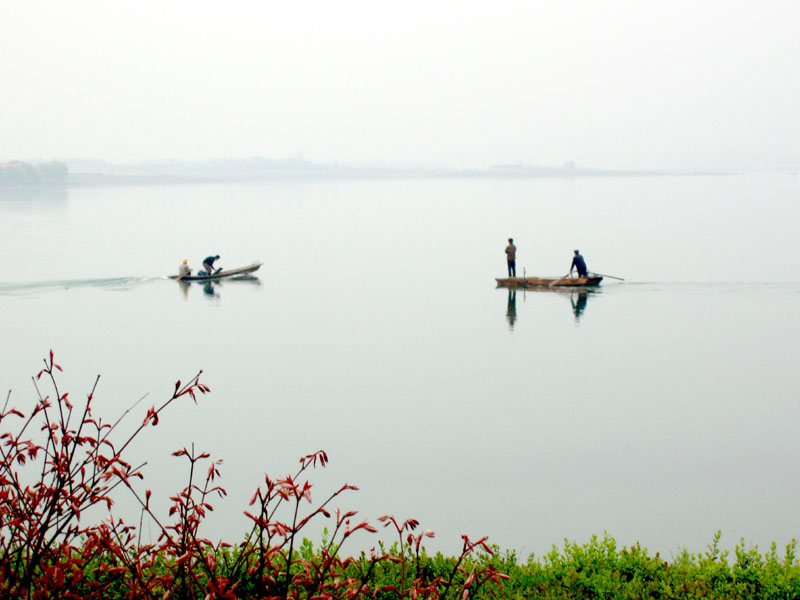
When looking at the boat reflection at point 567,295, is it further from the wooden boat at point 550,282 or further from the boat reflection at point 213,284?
the boat reflection at point 213,284

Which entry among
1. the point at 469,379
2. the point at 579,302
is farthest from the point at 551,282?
the point at 469,379

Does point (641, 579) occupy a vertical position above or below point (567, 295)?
above

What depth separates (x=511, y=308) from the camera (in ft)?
111

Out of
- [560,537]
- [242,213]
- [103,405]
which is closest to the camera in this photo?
[560,537]

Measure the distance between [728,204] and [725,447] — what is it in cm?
11014

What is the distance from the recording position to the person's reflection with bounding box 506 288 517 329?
3089 cm

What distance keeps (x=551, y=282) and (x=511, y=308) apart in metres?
3.37

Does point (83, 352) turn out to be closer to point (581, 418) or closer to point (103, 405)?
point (103, 405)

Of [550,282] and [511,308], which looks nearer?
[511,308]

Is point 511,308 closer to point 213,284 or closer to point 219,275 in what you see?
point 219,275

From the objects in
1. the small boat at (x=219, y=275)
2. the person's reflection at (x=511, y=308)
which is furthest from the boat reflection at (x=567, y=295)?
the small boat at (x=219, y=275)

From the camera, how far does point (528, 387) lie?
2125 centimetres

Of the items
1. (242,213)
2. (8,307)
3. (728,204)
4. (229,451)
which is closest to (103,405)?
(229,451)

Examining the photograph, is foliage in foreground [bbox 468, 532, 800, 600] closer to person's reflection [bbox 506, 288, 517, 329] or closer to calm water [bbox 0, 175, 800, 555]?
calm water [bbox 0, 175, 800, 555]
